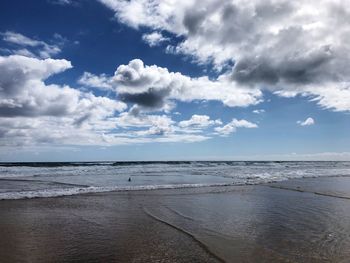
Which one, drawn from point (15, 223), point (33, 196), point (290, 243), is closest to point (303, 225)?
point (290, 243)

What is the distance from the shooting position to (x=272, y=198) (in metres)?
18.0

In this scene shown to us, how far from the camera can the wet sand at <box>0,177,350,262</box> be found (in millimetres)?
7895

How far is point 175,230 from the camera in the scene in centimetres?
1040

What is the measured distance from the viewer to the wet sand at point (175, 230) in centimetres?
789

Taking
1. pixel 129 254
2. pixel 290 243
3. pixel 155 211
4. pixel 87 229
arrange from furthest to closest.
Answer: pixel 155 211
pixel 87 229
pixel 290 243
pixel 129 254

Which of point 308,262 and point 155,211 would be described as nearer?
point 308,262

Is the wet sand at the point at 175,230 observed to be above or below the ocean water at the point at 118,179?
below

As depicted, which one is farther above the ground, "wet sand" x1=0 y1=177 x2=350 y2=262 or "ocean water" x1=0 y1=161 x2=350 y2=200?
"ocean water" x1=0 y1=161 x2=350 y2=200

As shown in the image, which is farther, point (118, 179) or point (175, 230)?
point (118, 179)

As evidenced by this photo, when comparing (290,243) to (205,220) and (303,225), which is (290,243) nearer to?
(303,225)

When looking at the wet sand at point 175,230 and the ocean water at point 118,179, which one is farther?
the ocean water at point 118,179

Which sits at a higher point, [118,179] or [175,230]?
[118,179]

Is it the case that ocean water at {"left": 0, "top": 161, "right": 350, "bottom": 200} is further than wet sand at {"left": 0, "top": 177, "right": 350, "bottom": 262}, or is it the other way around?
ocean water at {"left": 0, "top": 161, "right": 350, "bottom": 200}

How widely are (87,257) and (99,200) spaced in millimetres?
9652
